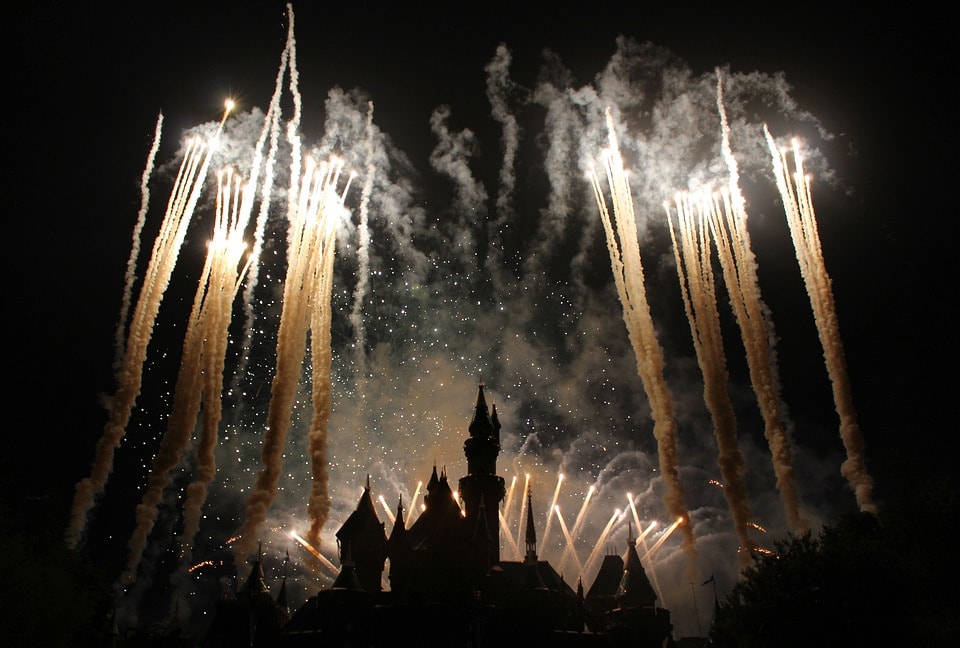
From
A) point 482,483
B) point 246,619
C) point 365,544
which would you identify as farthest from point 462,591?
point 246,619

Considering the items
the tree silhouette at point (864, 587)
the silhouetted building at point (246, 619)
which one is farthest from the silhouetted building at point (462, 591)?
the tree silhouette at point (864, 587)

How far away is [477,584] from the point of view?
2249 inches

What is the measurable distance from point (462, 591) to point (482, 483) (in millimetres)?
11855

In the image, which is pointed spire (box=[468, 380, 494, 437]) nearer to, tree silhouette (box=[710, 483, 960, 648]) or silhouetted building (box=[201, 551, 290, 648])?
silhouetted building (box=[201, 551, 290, 648])

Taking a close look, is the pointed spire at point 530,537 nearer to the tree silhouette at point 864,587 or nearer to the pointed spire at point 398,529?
the pointed spire at point 398,529

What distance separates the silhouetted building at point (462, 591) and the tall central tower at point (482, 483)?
93 mm

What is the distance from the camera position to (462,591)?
5569cm

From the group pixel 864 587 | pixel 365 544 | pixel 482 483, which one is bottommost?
pixel 864 587

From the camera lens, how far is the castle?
175ft

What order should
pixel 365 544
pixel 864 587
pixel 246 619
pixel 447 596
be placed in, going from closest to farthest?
pixel 864 587
pixel 447 596
pixel 246 619
pixel 365 544

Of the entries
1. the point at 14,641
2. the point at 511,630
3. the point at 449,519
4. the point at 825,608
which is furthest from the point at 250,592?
the point at 825,608

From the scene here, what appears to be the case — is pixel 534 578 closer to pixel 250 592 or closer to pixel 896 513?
pixel 250 592

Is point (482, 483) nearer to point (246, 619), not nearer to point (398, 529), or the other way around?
point (398, 529)

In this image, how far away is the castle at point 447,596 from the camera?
53.2 meters
